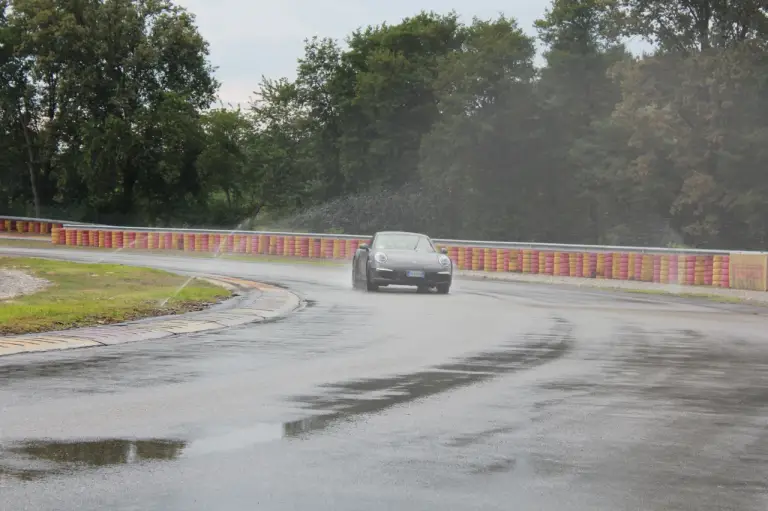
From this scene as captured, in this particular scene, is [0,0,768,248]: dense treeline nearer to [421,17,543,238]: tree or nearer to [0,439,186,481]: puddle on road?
[421,17,543,238]: tree

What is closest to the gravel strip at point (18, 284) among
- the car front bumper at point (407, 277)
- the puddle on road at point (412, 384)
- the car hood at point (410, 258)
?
the car front bumper at point (407, 277)

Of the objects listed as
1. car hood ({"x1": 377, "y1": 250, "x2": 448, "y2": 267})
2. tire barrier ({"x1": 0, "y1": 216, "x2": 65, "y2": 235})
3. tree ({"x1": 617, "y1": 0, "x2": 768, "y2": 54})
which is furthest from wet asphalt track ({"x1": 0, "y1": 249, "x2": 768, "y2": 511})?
tire barrier ({"x1": 0, "y1": 216, "x2": 65, "y2": 235})

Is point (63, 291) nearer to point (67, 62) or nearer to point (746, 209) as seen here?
point (746, 209)

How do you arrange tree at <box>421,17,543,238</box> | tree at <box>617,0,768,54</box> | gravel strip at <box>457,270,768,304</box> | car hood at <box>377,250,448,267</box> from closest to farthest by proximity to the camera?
car hood at <box>377,250,448,267</box> → gravel strip at <box>457,270,768,304</box> → tree at <box>617,0,768,54</box> → tree at <box>421,17,543,238</box>

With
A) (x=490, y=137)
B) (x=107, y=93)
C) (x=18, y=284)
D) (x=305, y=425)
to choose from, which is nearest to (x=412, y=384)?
(x=305, y=425)

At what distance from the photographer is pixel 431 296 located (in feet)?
83.8

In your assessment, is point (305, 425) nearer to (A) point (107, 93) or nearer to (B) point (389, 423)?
(B) point (389, 423)

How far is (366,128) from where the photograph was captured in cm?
8656

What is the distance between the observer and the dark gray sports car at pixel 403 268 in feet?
87.5

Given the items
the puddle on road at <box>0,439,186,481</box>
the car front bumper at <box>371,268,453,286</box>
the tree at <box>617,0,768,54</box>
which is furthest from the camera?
the tree at <box>617,0,768,54</box>

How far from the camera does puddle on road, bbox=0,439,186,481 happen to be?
6.25 metres

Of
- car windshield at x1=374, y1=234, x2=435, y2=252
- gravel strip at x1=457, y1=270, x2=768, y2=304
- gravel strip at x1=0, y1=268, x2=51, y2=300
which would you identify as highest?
car windshield at x1=374, y1=234, x2=435, y2=252

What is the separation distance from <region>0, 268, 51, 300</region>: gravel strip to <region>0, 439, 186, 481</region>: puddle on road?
616 inches

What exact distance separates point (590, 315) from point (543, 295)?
6.69 meters
